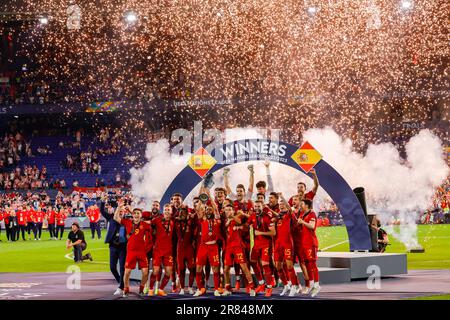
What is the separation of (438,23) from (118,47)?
18510mm

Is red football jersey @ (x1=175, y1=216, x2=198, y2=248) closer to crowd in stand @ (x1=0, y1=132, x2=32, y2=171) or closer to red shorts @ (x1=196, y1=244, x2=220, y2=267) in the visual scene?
red shorts @ (x1=196, y1=244, x2=220, y2=267)

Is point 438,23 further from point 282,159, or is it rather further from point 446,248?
point 282,159

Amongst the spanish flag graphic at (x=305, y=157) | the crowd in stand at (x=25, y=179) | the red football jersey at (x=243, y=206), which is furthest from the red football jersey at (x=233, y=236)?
the crowd in stand at (x=25, y=179)

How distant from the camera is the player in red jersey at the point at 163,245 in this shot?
541 inches

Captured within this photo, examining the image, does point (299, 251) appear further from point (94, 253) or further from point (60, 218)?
point (60, 218)

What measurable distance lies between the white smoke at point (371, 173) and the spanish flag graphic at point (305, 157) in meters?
17.6

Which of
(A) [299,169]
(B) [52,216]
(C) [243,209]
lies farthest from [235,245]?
(B) [52,216]

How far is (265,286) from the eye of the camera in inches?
560

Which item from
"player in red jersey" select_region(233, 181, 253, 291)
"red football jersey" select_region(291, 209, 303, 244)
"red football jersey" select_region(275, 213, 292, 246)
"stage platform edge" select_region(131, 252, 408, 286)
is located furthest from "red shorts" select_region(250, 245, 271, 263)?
"stage platform edge" select_region(131, 252, 408, 286)

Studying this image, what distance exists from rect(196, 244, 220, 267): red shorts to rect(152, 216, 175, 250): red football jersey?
Result: 65 cm

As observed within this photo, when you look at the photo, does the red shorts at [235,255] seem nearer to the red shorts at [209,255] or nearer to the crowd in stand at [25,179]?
the red shorts at [209,255]

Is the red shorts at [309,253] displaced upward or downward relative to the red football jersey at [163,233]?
downward

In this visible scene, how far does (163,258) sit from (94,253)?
43.0 ft
